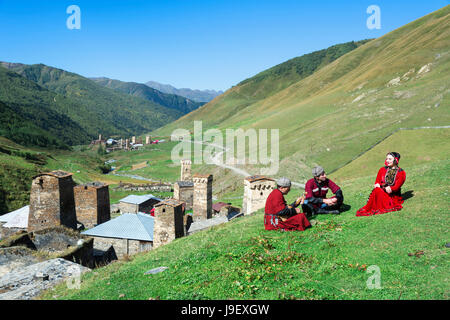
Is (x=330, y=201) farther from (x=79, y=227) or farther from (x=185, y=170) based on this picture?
(x=185, y=170)

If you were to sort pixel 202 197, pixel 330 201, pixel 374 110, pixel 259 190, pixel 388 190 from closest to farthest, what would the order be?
pixel 388 190 → pixel 330 201 → pixel 259 190 → pixel 202 197 → pixel 374 110

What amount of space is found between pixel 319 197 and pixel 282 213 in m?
2.72

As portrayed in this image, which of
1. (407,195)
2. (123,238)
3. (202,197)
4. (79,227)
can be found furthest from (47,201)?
(407,195)

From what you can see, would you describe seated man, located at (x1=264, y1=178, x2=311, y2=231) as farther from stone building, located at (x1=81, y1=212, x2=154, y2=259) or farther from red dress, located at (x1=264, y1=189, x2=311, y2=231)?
stone building, located at (x1=81, y1=212, x2=154, y2=259)

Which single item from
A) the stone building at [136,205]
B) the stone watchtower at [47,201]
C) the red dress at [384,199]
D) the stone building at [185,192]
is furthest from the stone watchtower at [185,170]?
the red dress at [384,199]

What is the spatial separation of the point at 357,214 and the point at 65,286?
12.4m

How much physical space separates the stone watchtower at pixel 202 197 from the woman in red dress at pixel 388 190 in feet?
102

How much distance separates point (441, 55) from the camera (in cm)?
8362

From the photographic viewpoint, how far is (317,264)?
970 cm

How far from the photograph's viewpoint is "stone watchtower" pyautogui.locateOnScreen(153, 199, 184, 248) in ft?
76.4

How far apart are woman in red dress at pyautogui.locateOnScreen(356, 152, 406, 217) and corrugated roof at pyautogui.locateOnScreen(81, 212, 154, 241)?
21012 millimetres

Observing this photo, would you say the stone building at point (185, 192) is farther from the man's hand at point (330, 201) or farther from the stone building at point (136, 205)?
the man's hand at point (330, 201)

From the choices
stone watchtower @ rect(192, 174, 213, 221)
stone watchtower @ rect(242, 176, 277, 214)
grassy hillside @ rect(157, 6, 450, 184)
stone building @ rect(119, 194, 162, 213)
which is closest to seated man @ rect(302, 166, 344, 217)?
stone watchtower @ rect(242, 176, 277, 214)

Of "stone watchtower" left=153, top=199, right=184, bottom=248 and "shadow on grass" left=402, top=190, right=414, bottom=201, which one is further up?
"shadow on grass" left=402, top=190, right=414, bottom=201
